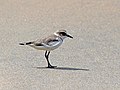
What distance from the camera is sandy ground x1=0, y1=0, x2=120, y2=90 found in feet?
24.2

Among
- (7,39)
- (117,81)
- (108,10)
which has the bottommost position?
(117,81)

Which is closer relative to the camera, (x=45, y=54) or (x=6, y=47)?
(x=45, y=54)

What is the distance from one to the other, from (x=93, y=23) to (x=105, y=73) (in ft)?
12.8

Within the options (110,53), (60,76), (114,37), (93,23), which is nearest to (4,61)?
(60,76)

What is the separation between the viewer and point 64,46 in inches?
372

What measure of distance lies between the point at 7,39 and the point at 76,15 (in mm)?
2879

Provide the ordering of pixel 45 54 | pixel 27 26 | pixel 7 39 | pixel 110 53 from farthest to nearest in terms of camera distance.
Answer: pixel 27 26
pixel 7 39
pixel 110 53
pixel 45 54

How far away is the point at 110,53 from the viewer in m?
8.91

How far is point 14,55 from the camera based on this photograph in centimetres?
877

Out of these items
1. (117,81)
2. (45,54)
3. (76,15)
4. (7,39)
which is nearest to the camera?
(117,81)

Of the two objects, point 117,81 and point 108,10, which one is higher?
point 108,10

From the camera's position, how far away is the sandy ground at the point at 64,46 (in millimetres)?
7391

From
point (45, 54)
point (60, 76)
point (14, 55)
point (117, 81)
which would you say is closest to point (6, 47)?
point (14, 55)

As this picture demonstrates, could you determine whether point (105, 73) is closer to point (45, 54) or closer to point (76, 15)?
point (45, 54)
